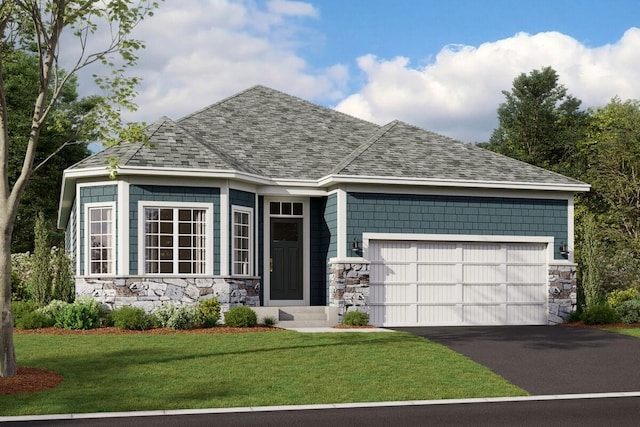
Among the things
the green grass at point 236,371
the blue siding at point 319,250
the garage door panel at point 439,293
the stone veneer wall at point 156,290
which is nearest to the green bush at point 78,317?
the stone veneer wall at point 156,290

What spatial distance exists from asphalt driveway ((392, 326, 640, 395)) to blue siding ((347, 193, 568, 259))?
255 cm

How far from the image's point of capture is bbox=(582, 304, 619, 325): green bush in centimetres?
1953

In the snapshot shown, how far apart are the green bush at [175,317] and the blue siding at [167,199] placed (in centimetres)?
138

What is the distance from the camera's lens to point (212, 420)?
923 cm

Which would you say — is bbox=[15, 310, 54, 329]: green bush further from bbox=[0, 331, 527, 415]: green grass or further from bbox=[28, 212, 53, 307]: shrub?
bbox=[28, 212, 53, 307]: shrub

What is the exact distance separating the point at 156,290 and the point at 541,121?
27.8 m

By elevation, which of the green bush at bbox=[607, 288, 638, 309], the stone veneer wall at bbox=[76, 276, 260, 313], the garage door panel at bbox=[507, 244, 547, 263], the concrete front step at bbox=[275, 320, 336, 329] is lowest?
the concrete front step at bbox=[275, 320, 336, 329]

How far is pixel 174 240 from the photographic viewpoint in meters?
18.0

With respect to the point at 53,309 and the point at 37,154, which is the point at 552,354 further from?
the point at 37,154

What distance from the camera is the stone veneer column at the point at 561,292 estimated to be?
2047 cm

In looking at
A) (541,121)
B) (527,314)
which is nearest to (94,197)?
(527,314)

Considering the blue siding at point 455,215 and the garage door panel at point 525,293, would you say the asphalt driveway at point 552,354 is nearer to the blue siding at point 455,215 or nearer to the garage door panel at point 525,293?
the garage door panel at point 525,293

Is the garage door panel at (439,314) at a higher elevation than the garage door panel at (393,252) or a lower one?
lower

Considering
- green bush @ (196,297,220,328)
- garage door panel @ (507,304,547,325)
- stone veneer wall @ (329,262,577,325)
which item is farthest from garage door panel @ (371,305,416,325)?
green bush @ (196,297,220,328)
